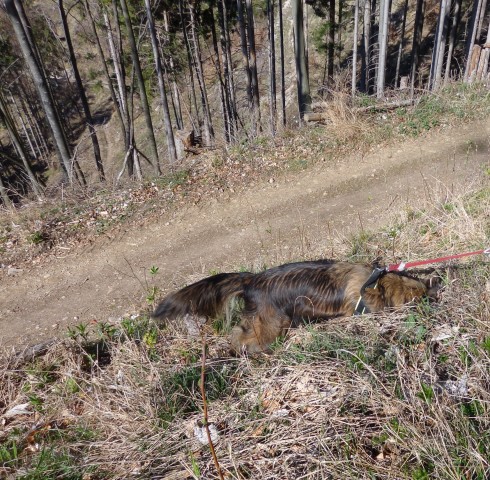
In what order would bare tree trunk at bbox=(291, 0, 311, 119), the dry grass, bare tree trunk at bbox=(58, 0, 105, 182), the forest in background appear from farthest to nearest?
bare tree trunk at bbox=(58, 0, 105, 182) < bare tree trunk at bbox=(291, 0, 311, 119) < the forest in background < the dry grass

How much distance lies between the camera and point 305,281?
9.96 feet

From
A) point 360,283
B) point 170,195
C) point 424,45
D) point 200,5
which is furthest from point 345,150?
point 424,45

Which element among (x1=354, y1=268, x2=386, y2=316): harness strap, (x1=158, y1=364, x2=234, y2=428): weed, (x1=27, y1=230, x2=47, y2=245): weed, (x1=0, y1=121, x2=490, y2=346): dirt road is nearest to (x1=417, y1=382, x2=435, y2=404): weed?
(x1=354, y1=268, x2=386, y2=316): harness strap

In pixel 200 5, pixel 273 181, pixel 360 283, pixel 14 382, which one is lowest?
pixel 273 181

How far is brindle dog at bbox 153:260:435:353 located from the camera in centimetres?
294

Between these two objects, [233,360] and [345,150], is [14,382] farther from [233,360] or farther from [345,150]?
[345,150]

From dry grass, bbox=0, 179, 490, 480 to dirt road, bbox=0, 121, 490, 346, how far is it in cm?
245

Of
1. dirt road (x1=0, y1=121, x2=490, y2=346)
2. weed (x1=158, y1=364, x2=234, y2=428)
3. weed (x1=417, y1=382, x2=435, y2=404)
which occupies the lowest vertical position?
dirt road (x1=0, y1=121, x2=490, y2=346)

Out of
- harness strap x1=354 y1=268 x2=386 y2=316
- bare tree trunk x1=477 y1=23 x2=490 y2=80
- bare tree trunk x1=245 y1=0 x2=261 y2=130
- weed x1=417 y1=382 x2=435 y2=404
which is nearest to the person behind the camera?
weed x1=417 y1=382 x2=435 y2=404

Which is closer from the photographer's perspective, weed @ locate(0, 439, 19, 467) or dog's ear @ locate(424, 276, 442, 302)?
weed @ locate(0, 439, 19, 467)

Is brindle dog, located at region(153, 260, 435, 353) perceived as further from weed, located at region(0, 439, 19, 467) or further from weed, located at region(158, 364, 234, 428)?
weed, located at region(0, 439, 19, 467)

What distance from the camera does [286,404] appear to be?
2.33m

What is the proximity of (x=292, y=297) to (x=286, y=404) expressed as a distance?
0.94 meters

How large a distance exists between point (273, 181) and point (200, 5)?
52.9ft
